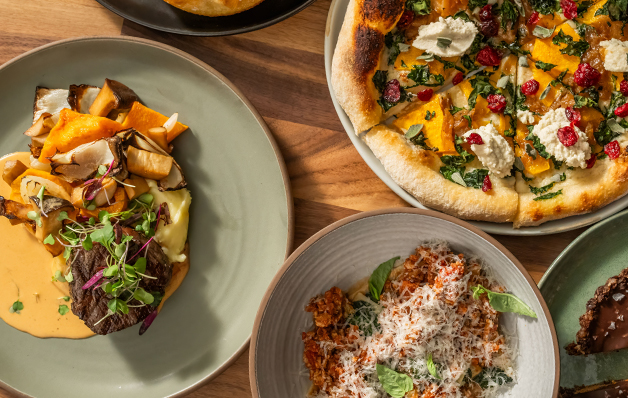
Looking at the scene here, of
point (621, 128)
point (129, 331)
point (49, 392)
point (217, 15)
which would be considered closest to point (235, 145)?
point (217, 15)

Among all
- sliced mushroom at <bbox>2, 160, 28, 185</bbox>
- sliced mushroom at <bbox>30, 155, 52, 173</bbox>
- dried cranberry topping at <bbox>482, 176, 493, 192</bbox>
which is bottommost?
sliced mushroom at <bbox>2, 160, 28, 185</bbox>

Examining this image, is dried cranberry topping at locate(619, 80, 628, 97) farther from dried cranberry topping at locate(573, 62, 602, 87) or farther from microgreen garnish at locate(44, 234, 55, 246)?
microgreen garnish at locate(44, 234, 55, 246)

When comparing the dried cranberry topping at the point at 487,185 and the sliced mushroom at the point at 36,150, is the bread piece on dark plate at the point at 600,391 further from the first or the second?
the sliced mushroom at the point at 36,150

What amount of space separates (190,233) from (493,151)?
1.69m

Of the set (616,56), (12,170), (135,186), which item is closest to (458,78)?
(616,56)

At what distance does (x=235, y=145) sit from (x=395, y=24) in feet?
3.51

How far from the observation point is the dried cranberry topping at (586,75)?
2393mm

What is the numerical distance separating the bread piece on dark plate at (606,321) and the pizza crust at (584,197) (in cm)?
41

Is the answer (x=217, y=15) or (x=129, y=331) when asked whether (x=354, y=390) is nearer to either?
(x=129, y=331)

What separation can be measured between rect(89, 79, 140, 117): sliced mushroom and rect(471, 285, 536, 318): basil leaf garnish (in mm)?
2055

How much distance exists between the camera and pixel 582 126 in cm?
244

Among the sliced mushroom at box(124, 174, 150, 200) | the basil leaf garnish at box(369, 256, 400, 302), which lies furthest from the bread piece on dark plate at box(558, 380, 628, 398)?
the sliced mushroom at box(124, 174, 150, 200)

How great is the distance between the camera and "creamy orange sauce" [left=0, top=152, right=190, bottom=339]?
2.55 m

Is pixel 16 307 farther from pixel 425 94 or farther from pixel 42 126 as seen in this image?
pixel 425 94
